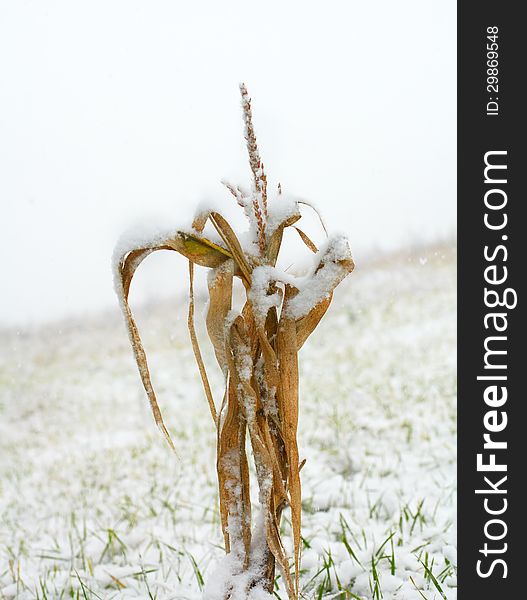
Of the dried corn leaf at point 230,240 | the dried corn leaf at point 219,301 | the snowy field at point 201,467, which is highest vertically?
the dried corn leaf at point 230,240

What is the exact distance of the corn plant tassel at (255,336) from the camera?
1.17 meters

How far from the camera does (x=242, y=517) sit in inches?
50.0

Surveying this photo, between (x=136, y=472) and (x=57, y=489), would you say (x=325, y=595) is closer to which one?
(x=136, y=472)

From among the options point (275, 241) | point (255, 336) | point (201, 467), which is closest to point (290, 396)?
point (255, 336)

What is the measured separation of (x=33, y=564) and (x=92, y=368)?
17.8ft

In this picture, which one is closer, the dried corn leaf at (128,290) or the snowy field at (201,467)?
the dried corn leaf at (128,290)

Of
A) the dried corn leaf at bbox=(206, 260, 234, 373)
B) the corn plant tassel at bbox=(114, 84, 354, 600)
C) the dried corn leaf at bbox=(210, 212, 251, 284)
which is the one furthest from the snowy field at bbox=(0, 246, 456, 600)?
the dried corn leaf at bbox=(210, 212, 251, 284)

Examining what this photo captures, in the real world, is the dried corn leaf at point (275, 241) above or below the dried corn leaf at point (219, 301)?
above

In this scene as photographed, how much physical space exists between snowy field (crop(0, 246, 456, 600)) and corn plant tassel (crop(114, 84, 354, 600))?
267 millimetres

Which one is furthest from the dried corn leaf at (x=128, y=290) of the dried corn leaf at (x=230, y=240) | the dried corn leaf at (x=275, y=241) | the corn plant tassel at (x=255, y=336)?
the dried corn leaf at (x=275, y=241)

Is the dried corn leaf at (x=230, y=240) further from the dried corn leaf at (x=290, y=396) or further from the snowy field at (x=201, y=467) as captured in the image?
the snowy field at (x=201, y=467)

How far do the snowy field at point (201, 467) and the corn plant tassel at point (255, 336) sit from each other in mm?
267

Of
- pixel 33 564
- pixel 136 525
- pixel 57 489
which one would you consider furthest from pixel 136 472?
pixel 33 564

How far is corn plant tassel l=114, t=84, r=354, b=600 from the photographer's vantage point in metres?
1.17
